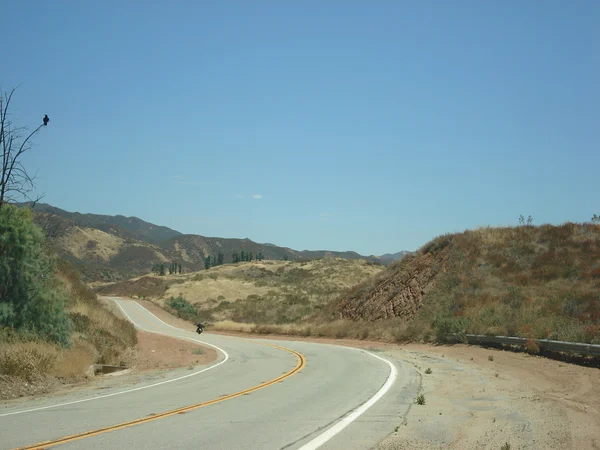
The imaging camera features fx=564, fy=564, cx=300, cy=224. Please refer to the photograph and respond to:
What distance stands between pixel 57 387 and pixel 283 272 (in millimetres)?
108527

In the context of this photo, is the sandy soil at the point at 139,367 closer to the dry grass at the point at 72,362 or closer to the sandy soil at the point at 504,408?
the dry grass at the point at 72,362

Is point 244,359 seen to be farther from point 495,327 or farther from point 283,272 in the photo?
point 283,272

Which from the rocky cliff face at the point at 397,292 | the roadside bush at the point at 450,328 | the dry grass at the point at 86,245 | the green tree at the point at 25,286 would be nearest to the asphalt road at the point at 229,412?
the green tree at the point at 25,286

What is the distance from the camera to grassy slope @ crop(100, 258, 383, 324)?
63.1 metres

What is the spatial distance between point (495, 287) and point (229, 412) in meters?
26.5

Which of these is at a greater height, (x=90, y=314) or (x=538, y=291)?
(x=538, y=291)

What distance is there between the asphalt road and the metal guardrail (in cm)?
576

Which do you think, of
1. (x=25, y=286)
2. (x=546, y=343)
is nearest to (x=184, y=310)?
(x=25, y=286)

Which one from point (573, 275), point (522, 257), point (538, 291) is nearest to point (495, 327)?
point (538, 291)

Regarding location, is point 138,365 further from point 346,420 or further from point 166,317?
point 166,317

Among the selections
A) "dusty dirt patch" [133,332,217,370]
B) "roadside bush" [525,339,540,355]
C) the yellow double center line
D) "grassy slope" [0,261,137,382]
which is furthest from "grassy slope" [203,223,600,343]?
"grassy slope" [0,261,137,382]

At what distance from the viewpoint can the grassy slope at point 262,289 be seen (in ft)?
207

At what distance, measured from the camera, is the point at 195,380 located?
16750 millimetres

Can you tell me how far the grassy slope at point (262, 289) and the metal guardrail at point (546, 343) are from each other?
26740 millimetres
